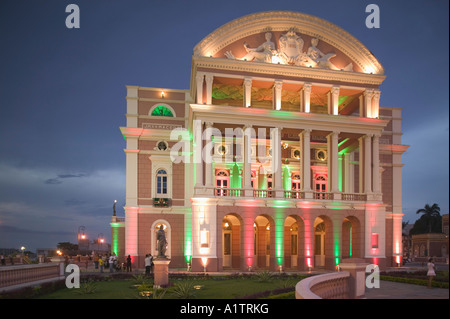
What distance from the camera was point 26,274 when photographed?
67.1 feet

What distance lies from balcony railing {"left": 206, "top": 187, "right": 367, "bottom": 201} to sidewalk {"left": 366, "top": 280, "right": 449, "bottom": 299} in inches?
496

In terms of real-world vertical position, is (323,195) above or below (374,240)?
above

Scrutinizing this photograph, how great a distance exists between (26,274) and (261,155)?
24854 mm

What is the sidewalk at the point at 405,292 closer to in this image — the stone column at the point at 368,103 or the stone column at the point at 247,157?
the stone column at the point at 247,157

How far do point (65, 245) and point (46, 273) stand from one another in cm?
6410

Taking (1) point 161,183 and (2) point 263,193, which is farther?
(1) point 161,183

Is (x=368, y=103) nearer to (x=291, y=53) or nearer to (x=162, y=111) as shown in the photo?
(x=291, y=53)

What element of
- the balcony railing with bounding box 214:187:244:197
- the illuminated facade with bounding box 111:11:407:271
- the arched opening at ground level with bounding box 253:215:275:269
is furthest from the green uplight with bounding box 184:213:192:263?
the arched opening at ground level with bounding box 253:215:275:269

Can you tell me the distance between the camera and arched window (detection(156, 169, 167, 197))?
39.3 metres

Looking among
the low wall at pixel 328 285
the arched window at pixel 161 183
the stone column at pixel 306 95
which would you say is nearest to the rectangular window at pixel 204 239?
the arched window at pixel 161 183

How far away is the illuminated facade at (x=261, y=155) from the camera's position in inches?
1353

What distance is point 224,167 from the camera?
40031 millimetres

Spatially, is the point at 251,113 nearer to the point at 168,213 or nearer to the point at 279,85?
the point at 279,85

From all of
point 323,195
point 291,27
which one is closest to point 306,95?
point 291,27
